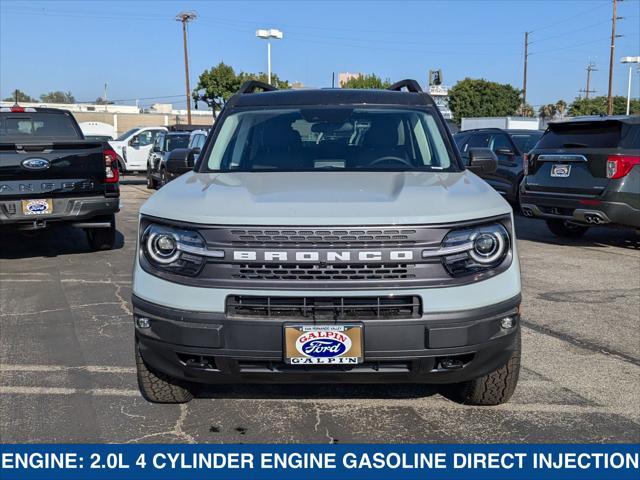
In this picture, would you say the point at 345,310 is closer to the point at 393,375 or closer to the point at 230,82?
the point at 393,375

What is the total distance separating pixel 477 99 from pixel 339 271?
7285 centimetres

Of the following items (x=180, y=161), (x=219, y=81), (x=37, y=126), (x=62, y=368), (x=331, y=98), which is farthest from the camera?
(x=219, y=81)

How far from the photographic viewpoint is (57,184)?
8242mm

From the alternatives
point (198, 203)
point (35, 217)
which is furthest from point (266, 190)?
point (35, 217)

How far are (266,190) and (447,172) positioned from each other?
1.26 m

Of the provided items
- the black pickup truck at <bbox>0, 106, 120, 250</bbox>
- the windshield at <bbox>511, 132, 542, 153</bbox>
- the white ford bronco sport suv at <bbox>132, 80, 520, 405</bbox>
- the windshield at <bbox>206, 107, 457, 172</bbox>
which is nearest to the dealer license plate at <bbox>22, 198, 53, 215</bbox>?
the black pickup truck at <bbox>0, 106, 120, 250</bbox>

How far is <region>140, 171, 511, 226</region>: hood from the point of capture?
10.3 feet

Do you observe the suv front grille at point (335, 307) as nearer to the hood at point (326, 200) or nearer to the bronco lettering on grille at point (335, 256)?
the bronco lettering on grille at point (335, 256)

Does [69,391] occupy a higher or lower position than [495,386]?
lower

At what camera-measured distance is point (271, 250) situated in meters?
3.12

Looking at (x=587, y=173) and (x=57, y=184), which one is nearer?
(x=57, y=184)

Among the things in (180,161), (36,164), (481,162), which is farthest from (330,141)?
(36,164)

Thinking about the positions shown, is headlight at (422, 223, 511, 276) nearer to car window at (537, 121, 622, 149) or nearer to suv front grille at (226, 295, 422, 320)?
suv front grille at (226, 295, 422, 320)

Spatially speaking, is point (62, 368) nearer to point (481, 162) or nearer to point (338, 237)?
point (338, 237)
